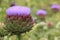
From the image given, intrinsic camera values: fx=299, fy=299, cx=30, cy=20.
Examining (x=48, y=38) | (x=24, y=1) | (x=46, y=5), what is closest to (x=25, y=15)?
(x=48, y=38)

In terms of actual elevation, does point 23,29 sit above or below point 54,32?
below

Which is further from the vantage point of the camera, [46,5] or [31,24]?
[46,5]

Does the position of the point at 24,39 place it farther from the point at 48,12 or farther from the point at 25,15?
the point at 48,12

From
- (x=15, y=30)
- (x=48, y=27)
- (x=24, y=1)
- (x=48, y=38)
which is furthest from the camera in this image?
(x=24, y=1)

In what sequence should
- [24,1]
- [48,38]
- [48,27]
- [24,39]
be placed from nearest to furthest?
[24,39] < [48,38] < [48,27] < [24,1]

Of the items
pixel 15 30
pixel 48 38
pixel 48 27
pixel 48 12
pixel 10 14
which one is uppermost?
pixel 48 12
